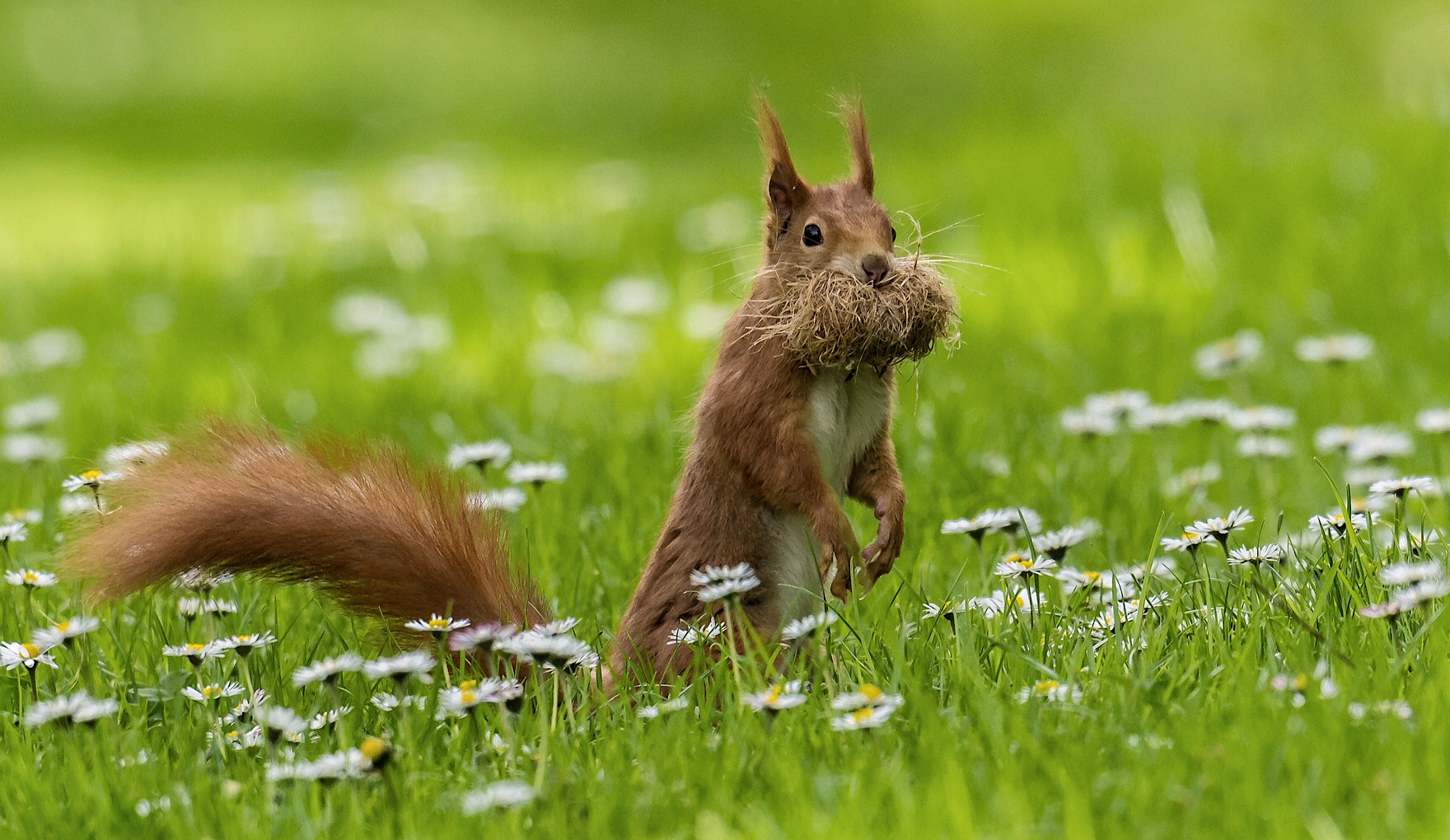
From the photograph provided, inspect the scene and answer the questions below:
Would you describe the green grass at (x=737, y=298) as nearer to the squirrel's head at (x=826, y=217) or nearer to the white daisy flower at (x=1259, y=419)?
the white daisy flower at (x=1259, y=419)

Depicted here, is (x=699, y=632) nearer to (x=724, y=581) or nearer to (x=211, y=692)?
(x=724, y=581)

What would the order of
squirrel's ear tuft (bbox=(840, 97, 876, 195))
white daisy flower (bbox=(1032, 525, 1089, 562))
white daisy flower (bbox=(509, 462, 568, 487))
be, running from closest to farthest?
squirrel's ear tuft (bbox=(840, 97, 876, 195)), white daisy flower (bbox=(1032, 525, 1089, 562)), white daisy flower (bbox=(509, 462, 568, 487))

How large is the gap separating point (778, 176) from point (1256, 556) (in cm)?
97

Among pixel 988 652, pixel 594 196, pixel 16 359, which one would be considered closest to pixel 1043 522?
pixel 988 652

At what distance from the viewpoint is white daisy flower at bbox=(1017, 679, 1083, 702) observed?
7.06 feet

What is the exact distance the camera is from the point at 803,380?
7.72ft

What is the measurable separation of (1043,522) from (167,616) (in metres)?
1.82

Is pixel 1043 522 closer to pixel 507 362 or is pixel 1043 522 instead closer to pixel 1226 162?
pixel 507 362

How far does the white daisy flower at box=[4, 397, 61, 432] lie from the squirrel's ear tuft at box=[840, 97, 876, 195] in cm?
275

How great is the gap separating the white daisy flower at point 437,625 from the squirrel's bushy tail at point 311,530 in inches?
3.0

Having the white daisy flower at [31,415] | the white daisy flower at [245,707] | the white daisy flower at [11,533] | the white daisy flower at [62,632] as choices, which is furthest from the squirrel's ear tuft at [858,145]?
the white daisy flower at [31,415]

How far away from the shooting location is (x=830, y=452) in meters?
2.40

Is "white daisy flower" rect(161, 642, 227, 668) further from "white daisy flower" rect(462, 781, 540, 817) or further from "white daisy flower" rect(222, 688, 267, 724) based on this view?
"white daisy flower" rect(462, 781, 540, 817)

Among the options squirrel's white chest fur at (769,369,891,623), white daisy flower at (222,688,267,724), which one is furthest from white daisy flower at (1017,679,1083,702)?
white daisy flower at (222,688,267,724)
